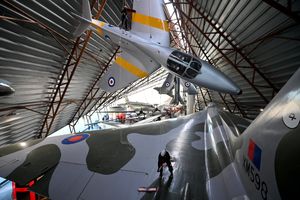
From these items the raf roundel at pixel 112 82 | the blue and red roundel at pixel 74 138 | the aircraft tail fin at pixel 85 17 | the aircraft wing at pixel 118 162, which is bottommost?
the aircraft wing at pixel 118 162

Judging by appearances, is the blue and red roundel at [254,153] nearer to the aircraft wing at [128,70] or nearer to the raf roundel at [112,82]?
the aircraft wing at [128,70]

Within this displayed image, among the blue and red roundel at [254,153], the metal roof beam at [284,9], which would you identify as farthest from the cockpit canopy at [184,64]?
the blue and red roundel at [254,153]

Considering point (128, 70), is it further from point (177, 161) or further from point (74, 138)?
point (177, 161)

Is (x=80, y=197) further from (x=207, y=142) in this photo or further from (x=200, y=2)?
(x=200, y=2)

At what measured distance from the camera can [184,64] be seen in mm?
5137

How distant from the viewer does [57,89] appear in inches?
369

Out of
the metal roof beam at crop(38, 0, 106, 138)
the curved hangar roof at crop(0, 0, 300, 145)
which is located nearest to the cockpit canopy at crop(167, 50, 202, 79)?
the curved hangar roof at crop(0, 0, 300, 145)

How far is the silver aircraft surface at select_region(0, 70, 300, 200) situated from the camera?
1.18 m

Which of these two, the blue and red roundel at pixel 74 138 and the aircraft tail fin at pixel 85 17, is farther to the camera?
the aircraft tail fin at pixel 85 17

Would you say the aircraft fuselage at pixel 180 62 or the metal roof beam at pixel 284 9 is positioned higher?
the metal roof beam at pixel 284 9

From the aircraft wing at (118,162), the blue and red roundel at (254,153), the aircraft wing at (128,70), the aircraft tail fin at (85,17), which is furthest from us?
the aircraft wing at (128,70)

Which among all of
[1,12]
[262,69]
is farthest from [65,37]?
[262,69]

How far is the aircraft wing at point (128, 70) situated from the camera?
6.63 m

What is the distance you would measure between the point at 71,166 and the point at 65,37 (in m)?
7.08
